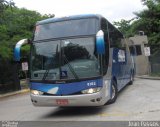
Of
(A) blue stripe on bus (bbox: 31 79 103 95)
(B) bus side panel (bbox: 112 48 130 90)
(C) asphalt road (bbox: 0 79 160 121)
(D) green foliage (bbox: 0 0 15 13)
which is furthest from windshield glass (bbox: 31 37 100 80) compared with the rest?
(D) green foliage (bbox: 0 0 15 13)

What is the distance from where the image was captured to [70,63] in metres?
13.0

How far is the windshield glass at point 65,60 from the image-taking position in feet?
42.5

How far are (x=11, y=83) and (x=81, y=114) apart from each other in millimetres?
18083

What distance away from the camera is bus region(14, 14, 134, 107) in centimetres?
1284

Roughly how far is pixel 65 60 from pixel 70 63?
8.4 inches

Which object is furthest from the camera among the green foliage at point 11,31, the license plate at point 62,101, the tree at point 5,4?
the green foliage at point 11,31

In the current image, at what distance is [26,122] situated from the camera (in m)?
12.8

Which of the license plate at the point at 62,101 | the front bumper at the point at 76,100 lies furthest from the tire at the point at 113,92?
the license plate at the point at 62,101

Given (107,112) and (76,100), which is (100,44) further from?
(107,112)

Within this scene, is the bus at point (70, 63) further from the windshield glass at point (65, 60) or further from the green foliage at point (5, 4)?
the green foliage at point (5, 4)

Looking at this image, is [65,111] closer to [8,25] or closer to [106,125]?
[106,125]

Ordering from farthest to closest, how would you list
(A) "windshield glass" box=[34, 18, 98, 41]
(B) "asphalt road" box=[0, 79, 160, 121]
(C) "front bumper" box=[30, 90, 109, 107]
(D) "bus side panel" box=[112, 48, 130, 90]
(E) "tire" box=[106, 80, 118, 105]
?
1. (D) "bus side panel" box=[112, 48, 130, 90]
2. (E) "tire" box=[106, 80, 118, 105]
3. (A) "windshield glass" box=[34, 18, 98, 41]
4. (C) "front bumper" box=[30, 90, 109, 107]
5. (B) "asphalt road" box=[0, 79, 160, 121]

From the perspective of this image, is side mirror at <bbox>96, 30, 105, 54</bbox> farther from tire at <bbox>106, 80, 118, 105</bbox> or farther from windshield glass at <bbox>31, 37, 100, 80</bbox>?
tire at <bbox>106, 80, 118, 105</bbox>

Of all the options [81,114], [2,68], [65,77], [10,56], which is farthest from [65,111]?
[2,68]
